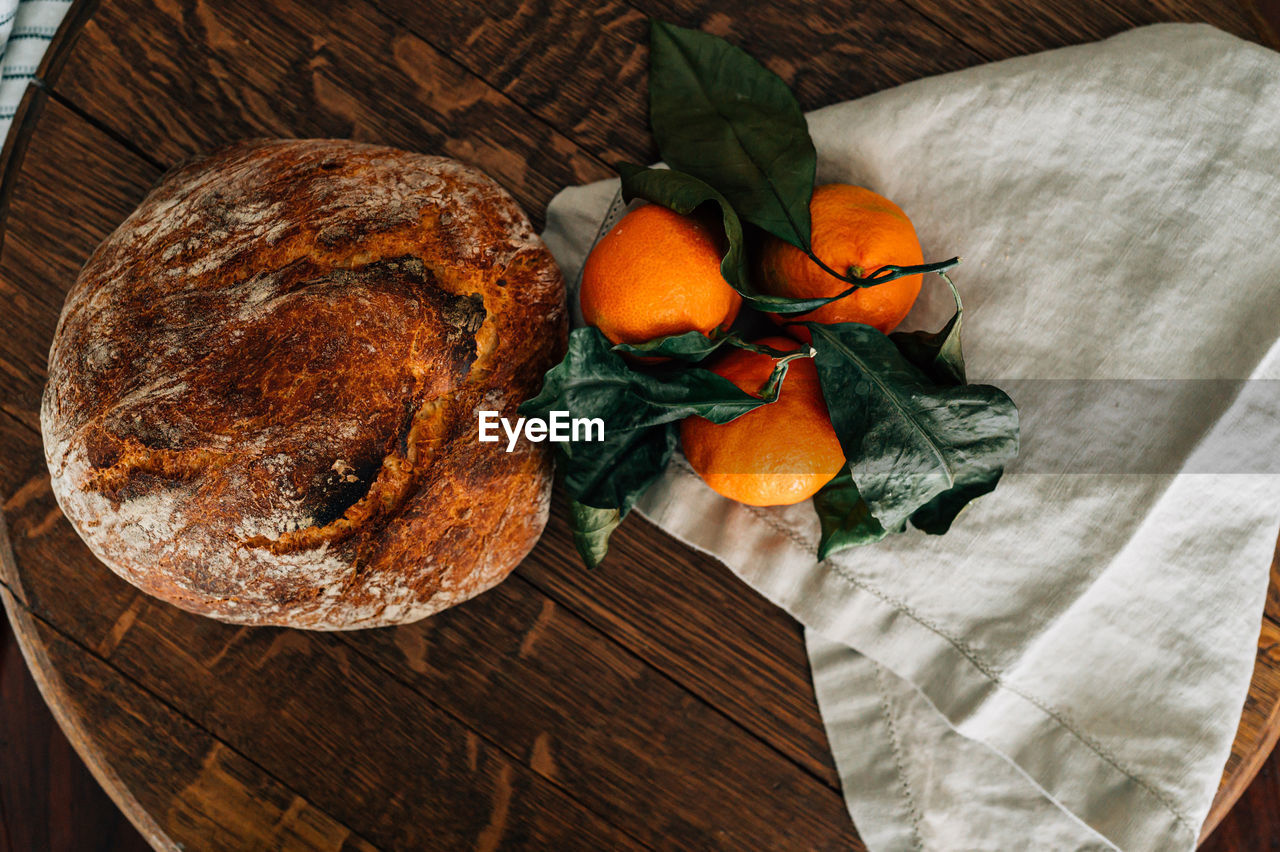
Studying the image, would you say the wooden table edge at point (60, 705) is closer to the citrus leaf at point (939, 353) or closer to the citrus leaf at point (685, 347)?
the citrus leaf at point (685, 347)

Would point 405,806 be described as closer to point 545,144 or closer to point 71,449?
point 71,449

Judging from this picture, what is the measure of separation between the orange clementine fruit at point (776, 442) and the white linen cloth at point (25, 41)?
1.04 metres

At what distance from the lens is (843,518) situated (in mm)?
756

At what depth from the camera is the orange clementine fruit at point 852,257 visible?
2.17ft

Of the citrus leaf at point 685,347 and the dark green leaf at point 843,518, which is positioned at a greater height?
the citrus leaf at point 685,347

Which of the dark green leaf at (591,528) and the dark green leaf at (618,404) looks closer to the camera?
the dark green leaf at (618,404)

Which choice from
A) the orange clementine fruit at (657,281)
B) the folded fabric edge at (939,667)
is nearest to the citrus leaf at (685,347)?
the orange clementine fruit at (657,281)

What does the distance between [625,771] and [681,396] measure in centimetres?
47

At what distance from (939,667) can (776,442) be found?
357 millimetres

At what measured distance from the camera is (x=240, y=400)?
635 mm

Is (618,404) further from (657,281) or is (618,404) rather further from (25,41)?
(25,41)

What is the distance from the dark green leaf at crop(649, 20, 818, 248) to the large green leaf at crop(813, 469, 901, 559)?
245 mm

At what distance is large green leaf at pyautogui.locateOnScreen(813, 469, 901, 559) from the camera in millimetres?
743

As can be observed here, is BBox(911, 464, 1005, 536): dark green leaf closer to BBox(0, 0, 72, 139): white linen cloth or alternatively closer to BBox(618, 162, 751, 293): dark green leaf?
BBox(618, 162, 751, 293): dark green leaf
